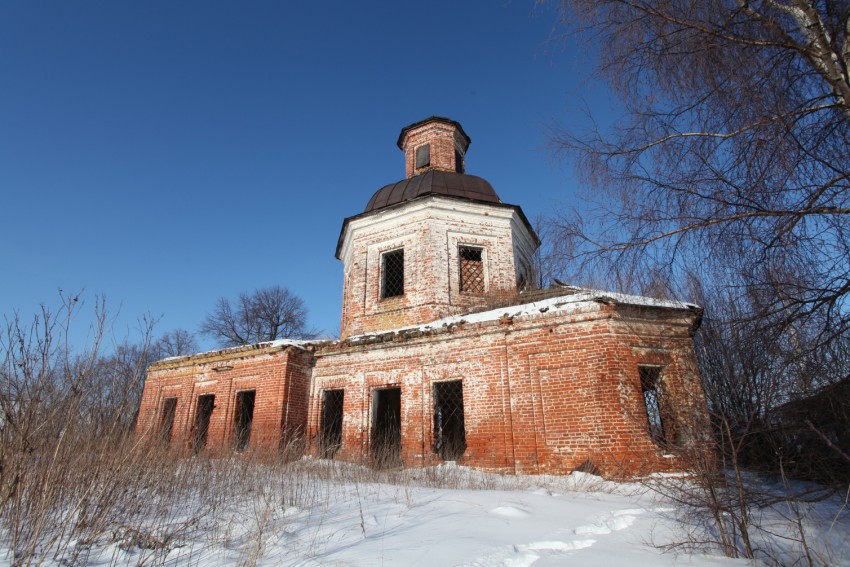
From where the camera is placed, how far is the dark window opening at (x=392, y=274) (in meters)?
13.6

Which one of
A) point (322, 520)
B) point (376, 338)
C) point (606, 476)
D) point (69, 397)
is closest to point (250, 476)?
point (322, 520)

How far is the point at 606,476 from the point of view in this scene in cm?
751

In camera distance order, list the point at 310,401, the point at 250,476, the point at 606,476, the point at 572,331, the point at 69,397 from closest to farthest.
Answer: the point at 69,397 < the point at 250,476 < the point at 606,476 < the point at 572,331 < the point at 310,401

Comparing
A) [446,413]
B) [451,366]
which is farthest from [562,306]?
[446,413]

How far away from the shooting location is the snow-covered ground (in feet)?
10.5

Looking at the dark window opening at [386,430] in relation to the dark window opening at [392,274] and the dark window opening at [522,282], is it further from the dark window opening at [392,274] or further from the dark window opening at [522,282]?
the dark window opening at [522,282]

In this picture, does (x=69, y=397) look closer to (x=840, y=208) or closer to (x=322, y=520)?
(x=322, y=520)

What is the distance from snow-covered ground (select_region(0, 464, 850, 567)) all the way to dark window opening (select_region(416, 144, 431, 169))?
12536 millimetres

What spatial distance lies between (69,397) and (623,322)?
27.6 ft

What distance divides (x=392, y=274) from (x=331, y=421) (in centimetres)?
475

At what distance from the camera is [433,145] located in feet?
53.5

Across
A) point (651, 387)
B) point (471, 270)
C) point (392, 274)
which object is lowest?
point (651, 387)

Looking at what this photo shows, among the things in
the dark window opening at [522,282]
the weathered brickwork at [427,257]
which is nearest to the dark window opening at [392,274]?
the weathered brickwork at [427,257]

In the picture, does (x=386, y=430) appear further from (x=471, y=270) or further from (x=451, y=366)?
(x=471, y=270)
